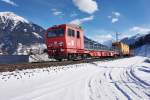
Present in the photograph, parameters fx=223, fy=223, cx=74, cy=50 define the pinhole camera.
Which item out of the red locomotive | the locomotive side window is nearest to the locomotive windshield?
the red locomotive

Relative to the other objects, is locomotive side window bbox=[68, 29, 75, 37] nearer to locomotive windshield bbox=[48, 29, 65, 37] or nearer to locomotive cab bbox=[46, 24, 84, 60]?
locomotive cab bbox=[46, 24, 84, 60]

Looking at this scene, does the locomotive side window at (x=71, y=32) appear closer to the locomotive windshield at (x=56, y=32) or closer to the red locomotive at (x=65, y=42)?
the red locomotive at (x=65, y=42)

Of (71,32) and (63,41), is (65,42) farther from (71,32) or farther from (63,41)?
(71,32)

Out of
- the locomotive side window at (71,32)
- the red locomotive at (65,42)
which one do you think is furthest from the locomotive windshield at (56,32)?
the locomotive side window at (71,32)

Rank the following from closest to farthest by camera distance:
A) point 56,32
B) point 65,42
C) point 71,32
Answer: point 65,42, point 56,32, point 71,32

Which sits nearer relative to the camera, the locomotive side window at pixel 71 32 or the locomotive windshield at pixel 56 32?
the locomotive windshield at pixel 56 32

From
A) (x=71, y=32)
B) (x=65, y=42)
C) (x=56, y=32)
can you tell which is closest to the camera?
(x=65, y=42)

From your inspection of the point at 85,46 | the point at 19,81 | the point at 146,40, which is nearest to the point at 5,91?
the point at 19,81

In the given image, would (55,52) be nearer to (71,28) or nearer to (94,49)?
(71,28)

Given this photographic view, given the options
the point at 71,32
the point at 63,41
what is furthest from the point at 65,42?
the point at 71,32

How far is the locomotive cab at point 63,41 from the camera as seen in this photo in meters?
20.8

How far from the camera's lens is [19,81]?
30.7 feet

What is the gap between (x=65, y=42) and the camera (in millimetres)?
20781

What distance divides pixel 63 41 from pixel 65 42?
22cm
